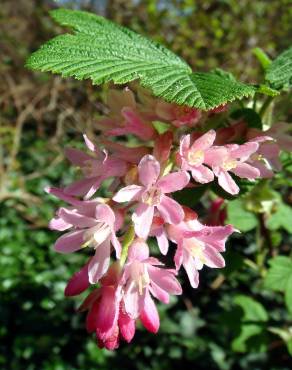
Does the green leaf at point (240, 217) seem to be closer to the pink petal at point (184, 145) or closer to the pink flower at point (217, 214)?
the pink flower at point (217, 214)

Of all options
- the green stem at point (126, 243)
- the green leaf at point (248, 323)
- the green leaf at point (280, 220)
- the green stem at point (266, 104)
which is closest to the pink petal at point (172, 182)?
the green stem at point (126, 243)

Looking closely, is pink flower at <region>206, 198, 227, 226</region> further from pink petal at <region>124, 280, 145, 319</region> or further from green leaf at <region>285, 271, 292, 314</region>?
pink petal at <region>124, 280, 145, 319</region>

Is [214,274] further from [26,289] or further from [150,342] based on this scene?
[26,289]

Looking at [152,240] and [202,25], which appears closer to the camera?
[152,240]

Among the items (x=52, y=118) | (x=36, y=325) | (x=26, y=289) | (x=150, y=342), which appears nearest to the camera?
(x=150, y=342)

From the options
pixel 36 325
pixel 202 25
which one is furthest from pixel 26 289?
pixel 202 25

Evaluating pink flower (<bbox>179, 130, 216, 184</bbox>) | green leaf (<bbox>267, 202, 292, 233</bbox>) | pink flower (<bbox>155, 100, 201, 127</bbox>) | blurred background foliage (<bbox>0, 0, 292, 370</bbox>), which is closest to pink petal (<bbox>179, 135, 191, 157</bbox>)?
pink flower (<bbox>179, 130, 216, 184</bbox>)
